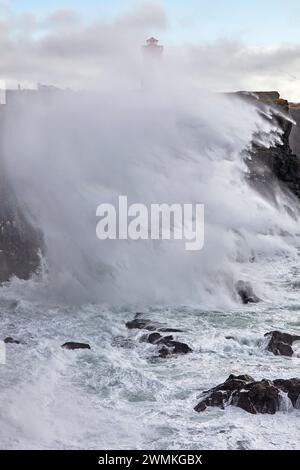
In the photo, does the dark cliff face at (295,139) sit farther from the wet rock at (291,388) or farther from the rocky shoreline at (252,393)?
the wet rock at (291,388)

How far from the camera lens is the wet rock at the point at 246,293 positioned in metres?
13.8

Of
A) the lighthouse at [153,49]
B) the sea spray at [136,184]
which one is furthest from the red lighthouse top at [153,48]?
the sea spray at [136,184]

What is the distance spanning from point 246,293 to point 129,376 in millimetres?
5430

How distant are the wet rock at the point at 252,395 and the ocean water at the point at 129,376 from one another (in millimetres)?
122

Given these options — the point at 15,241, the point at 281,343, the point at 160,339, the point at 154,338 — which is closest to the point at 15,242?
the point at 15,241

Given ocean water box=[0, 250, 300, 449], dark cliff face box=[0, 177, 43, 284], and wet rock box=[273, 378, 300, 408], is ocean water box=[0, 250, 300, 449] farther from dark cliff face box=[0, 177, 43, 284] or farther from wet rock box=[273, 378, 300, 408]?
dark cliff face box=[0, 177, 43, 284]

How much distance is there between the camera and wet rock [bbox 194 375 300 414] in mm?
8195

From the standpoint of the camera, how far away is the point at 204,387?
8.95 metres

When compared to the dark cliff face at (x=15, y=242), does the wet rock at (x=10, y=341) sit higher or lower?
lower

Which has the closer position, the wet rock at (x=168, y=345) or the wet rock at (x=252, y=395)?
the wet rock at (x=252, y=395)

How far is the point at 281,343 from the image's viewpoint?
413 inches

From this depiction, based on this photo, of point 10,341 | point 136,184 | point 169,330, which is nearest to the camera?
point 10,341

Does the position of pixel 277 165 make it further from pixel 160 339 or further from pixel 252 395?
pixel 252 395

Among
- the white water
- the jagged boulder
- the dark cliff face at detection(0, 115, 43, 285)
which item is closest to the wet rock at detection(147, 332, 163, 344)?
the jagged boulder
